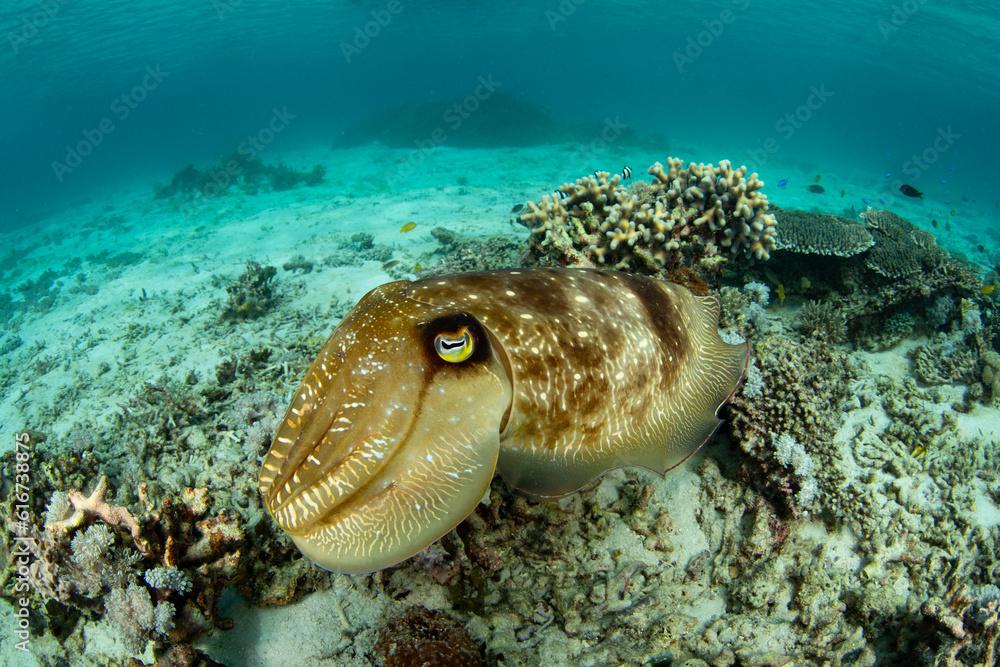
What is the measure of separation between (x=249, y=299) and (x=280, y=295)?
0.71 m

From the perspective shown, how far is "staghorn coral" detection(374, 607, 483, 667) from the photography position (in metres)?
3.07

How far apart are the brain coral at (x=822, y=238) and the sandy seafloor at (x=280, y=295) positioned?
3.45 ft

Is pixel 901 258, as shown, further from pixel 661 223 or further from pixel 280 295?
pixel 280 295

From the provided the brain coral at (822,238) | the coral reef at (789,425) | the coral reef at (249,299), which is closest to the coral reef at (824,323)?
the brain coral at (822,238)

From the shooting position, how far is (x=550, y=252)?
21.0ft

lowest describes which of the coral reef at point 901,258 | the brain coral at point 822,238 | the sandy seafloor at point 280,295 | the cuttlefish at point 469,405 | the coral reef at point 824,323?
the sandy seafloor at point 280,295

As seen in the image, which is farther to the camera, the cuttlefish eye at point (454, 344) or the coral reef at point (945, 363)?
the coral reef at point (945, 363)

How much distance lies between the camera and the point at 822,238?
7078 millimetres

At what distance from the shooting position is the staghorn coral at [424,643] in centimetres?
307

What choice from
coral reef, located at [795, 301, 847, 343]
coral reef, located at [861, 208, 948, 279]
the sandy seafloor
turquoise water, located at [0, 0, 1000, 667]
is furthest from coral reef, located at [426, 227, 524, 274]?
coral reef, located at [861, 208, 948, 279]

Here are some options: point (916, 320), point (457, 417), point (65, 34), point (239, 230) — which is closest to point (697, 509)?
point (457, 417)

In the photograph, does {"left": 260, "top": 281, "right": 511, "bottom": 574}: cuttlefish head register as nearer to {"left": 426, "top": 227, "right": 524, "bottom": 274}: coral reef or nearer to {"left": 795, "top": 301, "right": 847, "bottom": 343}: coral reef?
{"left": 426, "top": 227, "right": 524, "bottom": 274}: coral reef

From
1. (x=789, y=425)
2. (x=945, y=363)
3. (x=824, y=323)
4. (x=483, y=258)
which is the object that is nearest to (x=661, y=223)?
(x=824, y=323)

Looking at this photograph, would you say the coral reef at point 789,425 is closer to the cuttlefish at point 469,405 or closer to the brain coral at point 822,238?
the cuttlefish at point 469,405
